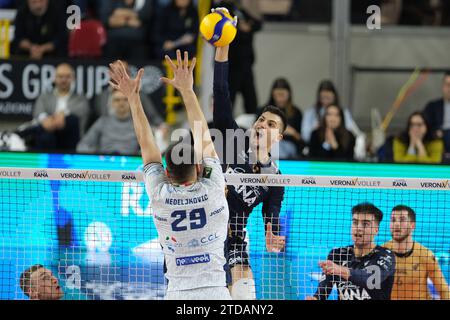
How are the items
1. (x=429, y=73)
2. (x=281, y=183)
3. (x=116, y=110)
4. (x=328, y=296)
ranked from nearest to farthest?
(x=281, y=183), (x=328, y=296), (x=116, y=110), (x=429, y=73)

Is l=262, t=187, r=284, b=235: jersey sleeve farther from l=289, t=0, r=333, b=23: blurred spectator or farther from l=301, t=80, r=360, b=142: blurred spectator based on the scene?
l=289, t=0, r=333, b=23: blurred spectator

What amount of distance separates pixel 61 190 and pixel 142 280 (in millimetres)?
1397

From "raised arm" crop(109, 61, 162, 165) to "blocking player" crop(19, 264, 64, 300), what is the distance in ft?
9.71

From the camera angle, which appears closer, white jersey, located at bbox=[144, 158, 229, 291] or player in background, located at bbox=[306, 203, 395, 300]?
white jersey, located at bbox=[144, 158, 229, 291]

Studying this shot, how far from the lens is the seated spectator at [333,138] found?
16.0 m

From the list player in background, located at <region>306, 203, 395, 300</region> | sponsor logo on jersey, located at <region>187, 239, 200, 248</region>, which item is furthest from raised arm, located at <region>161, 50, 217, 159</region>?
player in background, located at <region>306, 203, 395, 300</region>

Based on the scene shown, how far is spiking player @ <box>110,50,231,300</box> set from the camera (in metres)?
9.48

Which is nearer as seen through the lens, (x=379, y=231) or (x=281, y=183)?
(x=281, y=183)

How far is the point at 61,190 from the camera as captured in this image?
12844 mm

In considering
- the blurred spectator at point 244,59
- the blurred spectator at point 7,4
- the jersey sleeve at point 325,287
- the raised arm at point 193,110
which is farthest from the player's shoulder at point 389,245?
the blurred spectator at point 7,4

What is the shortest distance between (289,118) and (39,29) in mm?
4293
